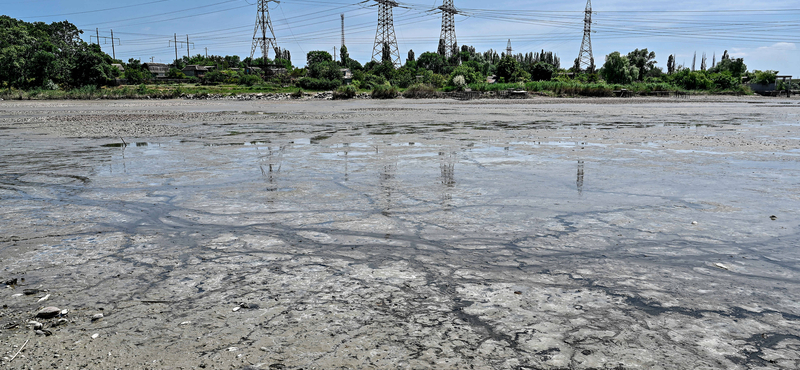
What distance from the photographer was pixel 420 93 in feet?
192

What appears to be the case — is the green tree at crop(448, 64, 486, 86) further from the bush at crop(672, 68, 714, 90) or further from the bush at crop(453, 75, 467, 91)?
the bush at crop(672, 68, 714, 90)

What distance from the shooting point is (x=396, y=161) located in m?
8.46

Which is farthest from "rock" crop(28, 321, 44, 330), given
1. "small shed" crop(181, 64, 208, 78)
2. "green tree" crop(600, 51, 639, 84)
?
"small shed" crop(181, 64, 208, 78)

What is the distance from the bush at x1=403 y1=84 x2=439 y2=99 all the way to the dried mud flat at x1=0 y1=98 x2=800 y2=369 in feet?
169

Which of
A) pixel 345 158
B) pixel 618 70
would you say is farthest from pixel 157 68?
pixel 345 158

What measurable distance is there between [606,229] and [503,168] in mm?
3354

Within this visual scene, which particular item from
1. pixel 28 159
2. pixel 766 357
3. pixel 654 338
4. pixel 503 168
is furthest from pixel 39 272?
pixel 28 159

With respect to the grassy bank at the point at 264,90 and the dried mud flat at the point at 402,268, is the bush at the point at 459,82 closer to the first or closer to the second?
the grassy bank at the point at 264,90

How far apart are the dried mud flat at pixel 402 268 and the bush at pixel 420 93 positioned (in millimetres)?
51477

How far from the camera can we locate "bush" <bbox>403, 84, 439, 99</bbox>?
58188mm

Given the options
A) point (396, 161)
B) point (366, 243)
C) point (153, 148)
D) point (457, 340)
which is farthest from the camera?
point (153, 148)

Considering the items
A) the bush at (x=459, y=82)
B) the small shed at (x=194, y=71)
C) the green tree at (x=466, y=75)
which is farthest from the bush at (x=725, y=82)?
the small shed at (x=194, y=71)

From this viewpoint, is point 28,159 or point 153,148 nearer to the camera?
point 28,159

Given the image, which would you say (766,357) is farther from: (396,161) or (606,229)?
(396,161)
